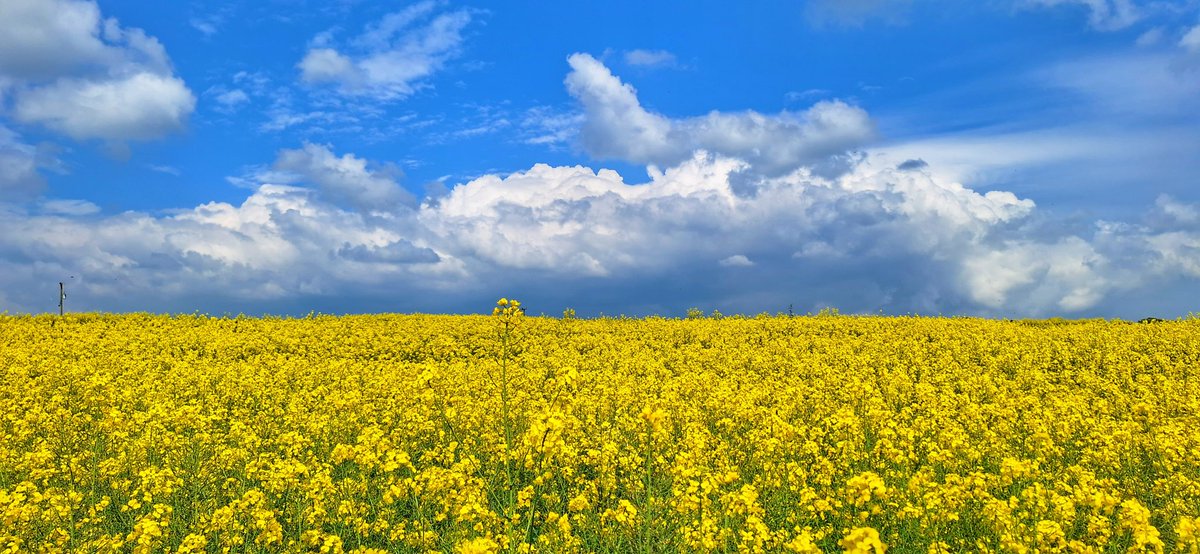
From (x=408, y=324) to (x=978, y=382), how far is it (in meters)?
19.2

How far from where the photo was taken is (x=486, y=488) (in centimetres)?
703

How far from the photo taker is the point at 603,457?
813cm

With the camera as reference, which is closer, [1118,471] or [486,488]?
[486,488]

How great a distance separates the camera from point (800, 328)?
1093 inches

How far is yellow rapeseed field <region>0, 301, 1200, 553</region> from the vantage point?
21.2 ft

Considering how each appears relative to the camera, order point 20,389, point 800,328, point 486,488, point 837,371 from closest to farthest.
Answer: point 486,488, point 20,389, point 837,371, point 800,328

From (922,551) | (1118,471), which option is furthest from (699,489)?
(1118,471)

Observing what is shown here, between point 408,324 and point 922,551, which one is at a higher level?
point 408,324

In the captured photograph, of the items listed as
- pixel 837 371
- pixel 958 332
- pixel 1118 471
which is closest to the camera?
pixel 1118 471

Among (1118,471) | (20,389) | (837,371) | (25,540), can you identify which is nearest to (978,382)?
(837,371)

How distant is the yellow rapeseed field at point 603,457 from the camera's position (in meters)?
6.46

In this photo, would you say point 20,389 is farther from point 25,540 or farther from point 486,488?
point 486,488

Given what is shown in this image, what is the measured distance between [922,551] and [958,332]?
21.6 metres

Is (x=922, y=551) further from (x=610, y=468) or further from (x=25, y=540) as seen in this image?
(x=25, y=540)
